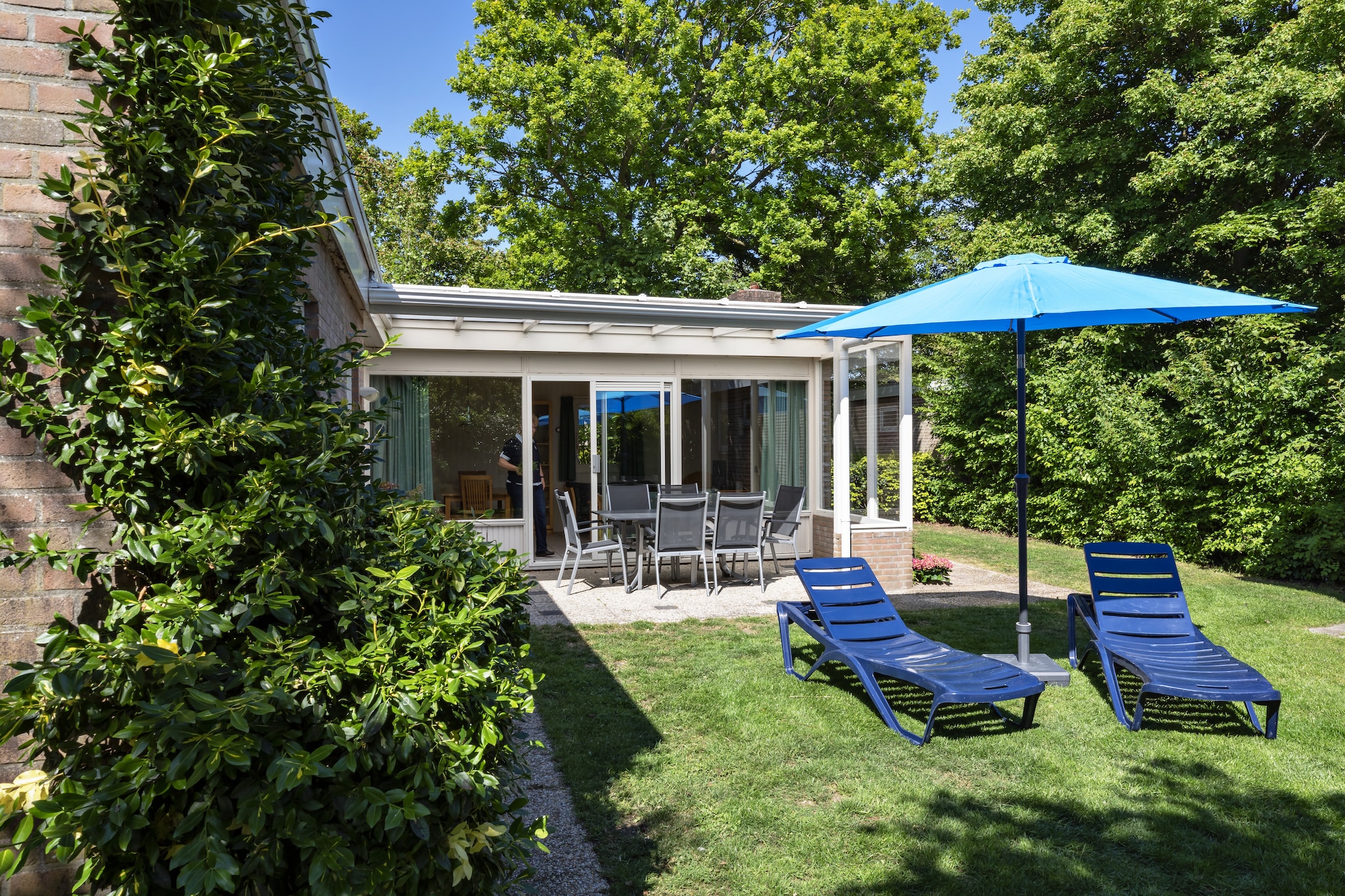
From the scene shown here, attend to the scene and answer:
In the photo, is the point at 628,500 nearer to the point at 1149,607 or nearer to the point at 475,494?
the point at 475,494

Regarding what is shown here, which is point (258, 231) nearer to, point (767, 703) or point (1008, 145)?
point (767, 703)

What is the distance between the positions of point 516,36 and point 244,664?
20.2m

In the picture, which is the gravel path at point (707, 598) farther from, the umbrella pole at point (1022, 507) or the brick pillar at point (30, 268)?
the brick pillar at point (30, 268)

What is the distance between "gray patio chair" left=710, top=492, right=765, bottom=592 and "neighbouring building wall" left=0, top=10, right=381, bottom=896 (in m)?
6.89

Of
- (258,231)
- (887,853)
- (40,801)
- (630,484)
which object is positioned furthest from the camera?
(630,484)

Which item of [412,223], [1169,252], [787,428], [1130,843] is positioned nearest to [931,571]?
[787,428]

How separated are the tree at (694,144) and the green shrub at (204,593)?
54.7 ft

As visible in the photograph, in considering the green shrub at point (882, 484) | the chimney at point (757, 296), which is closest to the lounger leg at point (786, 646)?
the green shrub at point (882, 484)

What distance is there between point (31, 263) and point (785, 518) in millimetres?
8490

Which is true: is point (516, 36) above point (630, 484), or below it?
above

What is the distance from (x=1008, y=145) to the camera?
14.4 metres

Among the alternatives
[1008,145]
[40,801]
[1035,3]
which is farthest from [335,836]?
[1035,3]

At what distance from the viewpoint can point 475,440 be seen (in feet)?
34.2

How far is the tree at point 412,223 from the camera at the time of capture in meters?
20.4
